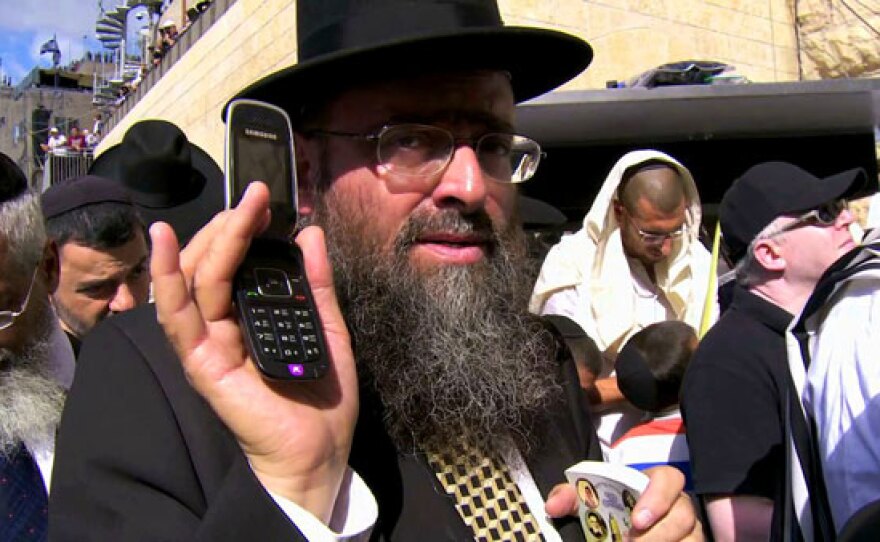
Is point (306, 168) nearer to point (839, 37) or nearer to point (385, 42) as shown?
point (385, 42)

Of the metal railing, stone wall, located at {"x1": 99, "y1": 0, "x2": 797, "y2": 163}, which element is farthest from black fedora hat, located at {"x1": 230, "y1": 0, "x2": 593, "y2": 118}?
the metal railing

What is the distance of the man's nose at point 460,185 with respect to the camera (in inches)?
68.1

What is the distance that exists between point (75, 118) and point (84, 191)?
47.2m

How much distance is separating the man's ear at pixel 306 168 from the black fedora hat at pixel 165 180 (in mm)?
1922

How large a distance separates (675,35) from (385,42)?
9517 millimetres

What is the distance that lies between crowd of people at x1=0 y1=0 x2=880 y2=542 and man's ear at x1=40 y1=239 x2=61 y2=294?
2cm

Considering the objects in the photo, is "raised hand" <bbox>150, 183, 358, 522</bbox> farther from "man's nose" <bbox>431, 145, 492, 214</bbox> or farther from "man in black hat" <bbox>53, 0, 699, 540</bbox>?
"man's nose" <bbox>431, 145, 492, 214</bbox>

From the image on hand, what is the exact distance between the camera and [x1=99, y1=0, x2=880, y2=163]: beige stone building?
9.47 metres

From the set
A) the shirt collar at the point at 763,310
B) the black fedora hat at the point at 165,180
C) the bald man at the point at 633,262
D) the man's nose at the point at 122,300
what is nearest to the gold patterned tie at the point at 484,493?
the shirt collar at the point at 763,310

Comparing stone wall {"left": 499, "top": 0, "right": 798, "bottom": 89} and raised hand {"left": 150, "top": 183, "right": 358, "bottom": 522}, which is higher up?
stone wall {"left": 499, "top": 0, "right": 798, "bottom": 89}

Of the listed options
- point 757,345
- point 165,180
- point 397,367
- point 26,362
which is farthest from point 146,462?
point 165,180

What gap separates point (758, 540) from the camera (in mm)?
2637

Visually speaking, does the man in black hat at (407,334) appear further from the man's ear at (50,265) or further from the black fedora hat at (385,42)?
the man's ear at (50,265)

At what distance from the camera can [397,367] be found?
1729 millimetres
